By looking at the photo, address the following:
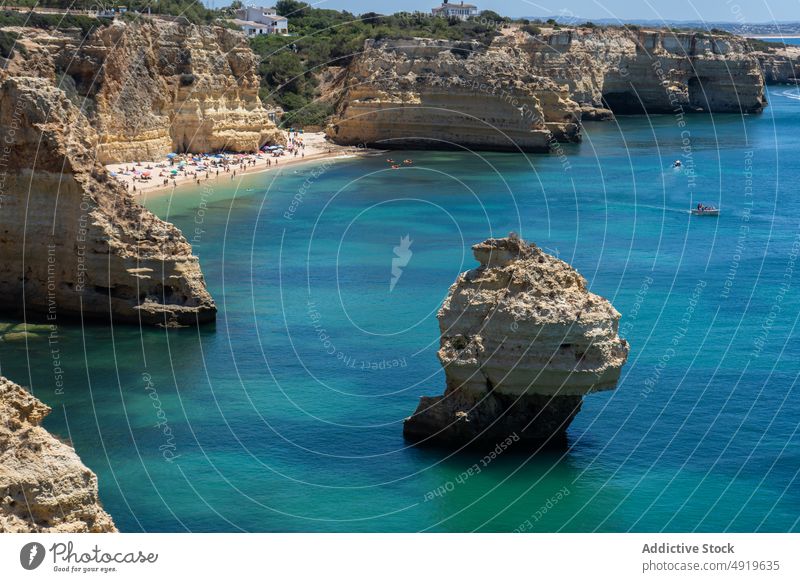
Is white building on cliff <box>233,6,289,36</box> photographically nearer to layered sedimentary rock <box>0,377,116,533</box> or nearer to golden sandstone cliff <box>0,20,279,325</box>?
golden sandstone cliff <box>0,20,279,325</box>

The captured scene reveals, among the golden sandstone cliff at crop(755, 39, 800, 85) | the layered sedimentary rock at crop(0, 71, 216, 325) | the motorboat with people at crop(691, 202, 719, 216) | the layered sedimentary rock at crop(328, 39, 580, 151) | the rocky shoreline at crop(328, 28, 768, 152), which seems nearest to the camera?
the layered sedimentary rock at crop(0, 71, 216, 325)

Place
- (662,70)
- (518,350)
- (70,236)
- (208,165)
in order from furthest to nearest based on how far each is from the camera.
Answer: (662,70), (208,165), (70,236), (518,350)

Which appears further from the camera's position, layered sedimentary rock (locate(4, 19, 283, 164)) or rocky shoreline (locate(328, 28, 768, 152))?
rocky shoreline (locate(328, 28, 768, 152))

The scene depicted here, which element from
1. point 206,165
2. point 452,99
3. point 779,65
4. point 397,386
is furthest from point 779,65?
point 397,386

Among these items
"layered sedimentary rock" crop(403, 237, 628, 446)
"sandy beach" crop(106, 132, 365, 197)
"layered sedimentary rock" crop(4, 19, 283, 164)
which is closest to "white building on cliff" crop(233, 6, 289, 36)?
"sandy beach" crop(106, 132, 365, 197)

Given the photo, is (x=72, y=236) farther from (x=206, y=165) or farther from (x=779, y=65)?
(x=779, y=65)

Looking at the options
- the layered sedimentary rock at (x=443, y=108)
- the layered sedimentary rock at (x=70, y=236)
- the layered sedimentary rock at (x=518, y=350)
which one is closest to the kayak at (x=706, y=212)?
the layered sedimentary rock at (x=443, y=108)
